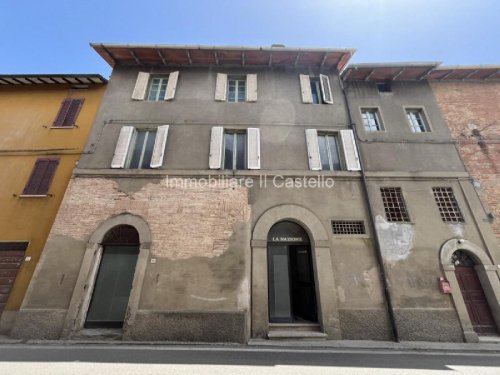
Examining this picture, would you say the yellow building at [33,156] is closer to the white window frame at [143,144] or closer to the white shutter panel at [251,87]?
the white window frame at [143,144]

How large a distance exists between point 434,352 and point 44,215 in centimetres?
1158

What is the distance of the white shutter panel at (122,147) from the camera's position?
7.85 m

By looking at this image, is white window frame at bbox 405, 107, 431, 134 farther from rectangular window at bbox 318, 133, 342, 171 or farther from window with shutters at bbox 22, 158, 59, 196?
window with shutters at bbox 22, 158, 59, 196

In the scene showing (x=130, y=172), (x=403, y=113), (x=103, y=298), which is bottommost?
(x=103, y=298)

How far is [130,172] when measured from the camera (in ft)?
25.2

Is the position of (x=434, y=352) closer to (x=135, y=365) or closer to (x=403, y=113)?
(x=135, y=365)

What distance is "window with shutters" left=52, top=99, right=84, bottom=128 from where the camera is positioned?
8.93 metres

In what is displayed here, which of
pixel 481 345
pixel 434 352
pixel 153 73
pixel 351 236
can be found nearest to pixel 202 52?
pixel 153 73

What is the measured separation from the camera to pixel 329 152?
28.1 feet

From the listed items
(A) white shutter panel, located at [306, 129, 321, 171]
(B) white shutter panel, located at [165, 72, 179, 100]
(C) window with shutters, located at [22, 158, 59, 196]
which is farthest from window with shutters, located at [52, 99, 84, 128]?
(A) white shutter panel, located at [306, 129, 321, 171]

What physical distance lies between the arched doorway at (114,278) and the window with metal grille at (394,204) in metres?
8.14

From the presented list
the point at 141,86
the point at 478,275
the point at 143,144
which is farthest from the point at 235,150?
the point at 478,275

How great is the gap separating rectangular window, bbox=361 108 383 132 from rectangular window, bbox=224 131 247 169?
4921 mm

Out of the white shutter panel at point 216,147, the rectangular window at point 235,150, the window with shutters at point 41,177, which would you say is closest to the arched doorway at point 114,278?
the window with shutters at point 41,177
